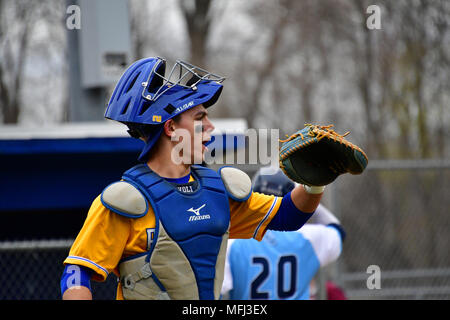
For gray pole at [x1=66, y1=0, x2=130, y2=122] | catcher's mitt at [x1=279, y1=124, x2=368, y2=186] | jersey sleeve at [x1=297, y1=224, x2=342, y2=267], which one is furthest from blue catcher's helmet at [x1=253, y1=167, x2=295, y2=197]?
gray pole at [x1=66, y1=0, x2=130, y2=122]

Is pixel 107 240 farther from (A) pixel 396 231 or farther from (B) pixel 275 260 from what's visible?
(A) pixel 396 231

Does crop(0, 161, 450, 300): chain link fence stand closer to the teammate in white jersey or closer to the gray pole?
the gray pole

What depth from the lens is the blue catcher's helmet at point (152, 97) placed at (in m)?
2.50

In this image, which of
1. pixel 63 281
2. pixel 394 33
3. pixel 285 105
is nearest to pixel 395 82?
pixel 394 33

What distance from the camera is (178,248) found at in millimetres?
2396

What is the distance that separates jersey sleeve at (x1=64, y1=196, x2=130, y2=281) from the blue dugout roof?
294 centimetres

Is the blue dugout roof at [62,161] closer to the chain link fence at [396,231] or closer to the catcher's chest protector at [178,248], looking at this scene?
the chain link fence at [396,231]

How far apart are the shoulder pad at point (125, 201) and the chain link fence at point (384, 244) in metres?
3.31

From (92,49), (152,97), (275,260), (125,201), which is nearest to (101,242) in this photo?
(125,201)

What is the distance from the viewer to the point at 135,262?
2402 mm

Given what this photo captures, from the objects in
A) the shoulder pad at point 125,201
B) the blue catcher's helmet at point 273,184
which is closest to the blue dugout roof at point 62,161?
the blue catcher's helmet at point 273,184

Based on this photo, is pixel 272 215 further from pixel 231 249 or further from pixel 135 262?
pixel 231 249

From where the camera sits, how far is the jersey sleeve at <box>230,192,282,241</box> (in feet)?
8.85

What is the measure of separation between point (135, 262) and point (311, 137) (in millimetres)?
877
